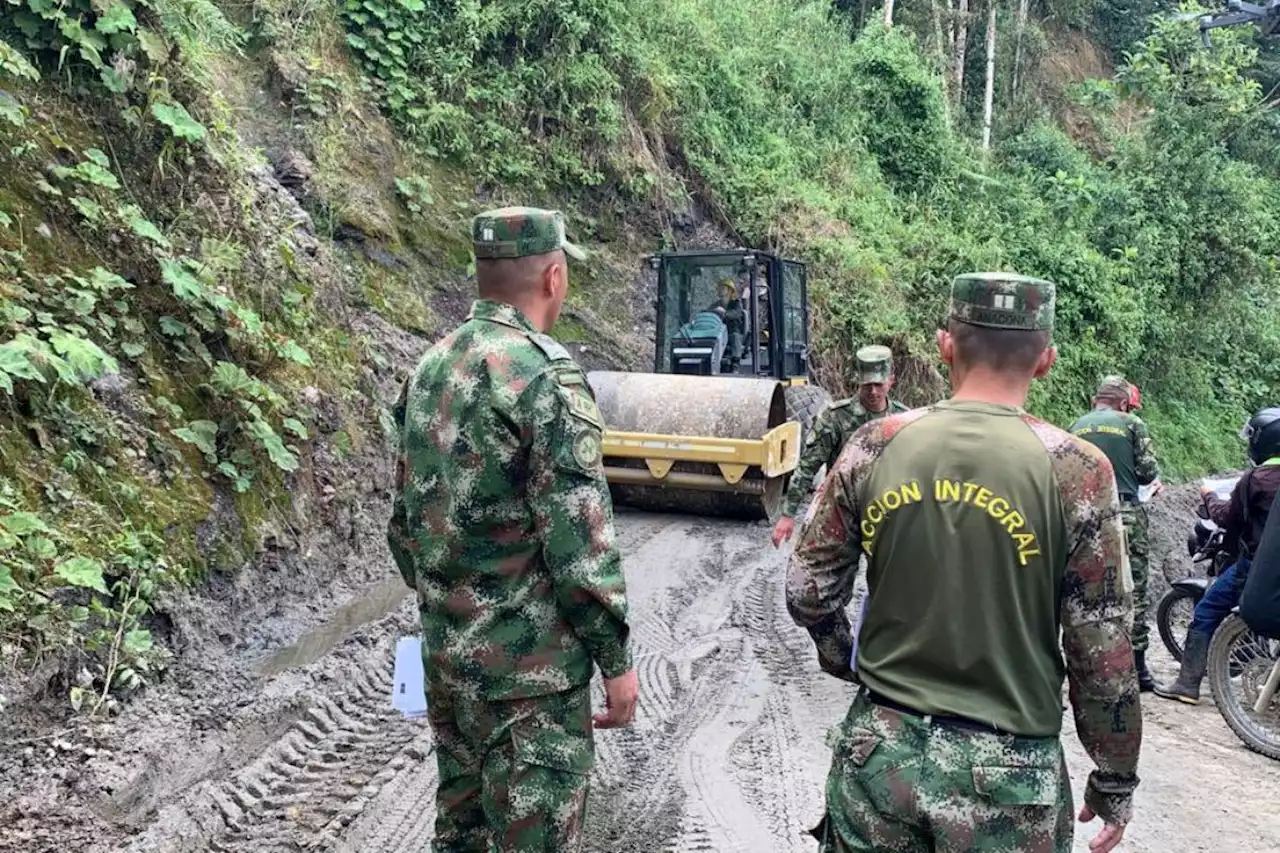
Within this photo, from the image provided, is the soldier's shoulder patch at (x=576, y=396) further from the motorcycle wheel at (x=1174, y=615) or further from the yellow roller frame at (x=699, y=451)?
the yellow roller frame at (x=699, y=451)

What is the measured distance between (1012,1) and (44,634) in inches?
1193

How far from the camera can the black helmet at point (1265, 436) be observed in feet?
17.9

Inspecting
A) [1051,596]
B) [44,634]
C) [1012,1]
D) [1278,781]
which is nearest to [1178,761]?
[1278,781]

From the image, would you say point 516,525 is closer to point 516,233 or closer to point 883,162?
point 516,233

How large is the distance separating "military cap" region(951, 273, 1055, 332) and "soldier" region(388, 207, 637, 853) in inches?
34.5

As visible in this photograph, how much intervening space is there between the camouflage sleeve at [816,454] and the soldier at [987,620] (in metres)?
3.64

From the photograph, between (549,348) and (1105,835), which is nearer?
(1105,835)

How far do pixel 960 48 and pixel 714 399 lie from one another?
21.5 m

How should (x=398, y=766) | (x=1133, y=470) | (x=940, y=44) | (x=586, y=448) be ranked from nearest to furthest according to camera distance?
(x=586, y=448) → (x=398, y=766) → (x=1133, y=470) → (x=940, y=44)

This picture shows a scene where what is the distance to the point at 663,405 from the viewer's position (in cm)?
902

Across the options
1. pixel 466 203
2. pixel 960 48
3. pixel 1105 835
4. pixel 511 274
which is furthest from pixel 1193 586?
pixel 960 48

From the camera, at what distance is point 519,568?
7.54ft

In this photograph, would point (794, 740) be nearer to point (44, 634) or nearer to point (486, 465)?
point (486, 465)

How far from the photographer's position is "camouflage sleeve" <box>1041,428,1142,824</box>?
195cm
